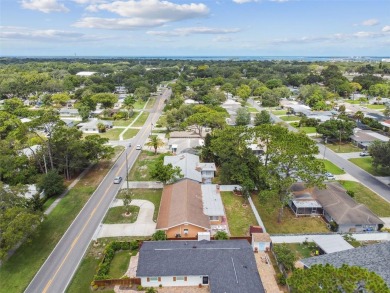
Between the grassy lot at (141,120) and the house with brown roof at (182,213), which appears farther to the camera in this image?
the grassy lot at (141,120)

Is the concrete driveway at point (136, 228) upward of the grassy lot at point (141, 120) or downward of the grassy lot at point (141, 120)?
downward

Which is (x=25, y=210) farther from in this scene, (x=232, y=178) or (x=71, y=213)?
(x=232, y=178)

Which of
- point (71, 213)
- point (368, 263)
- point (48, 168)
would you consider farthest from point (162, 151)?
point (368, 263)

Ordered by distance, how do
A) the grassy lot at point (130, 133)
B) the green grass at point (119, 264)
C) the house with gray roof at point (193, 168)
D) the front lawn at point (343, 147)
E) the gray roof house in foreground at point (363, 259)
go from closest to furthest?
the gray roof house in foreground at point (363, 259)
the green grass at point (119, 264)
the house with gray roof at point (193, 168)
the front lawn at point (343, 147)
the grassy lot at point (130, 133)

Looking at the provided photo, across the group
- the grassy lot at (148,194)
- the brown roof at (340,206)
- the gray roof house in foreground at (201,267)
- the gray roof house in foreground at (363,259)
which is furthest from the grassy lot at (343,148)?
the gray roof house in foreground at (201,267)

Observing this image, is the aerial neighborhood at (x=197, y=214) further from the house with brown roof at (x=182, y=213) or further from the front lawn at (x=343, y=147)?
the front lawn at (x=343, y=147)
